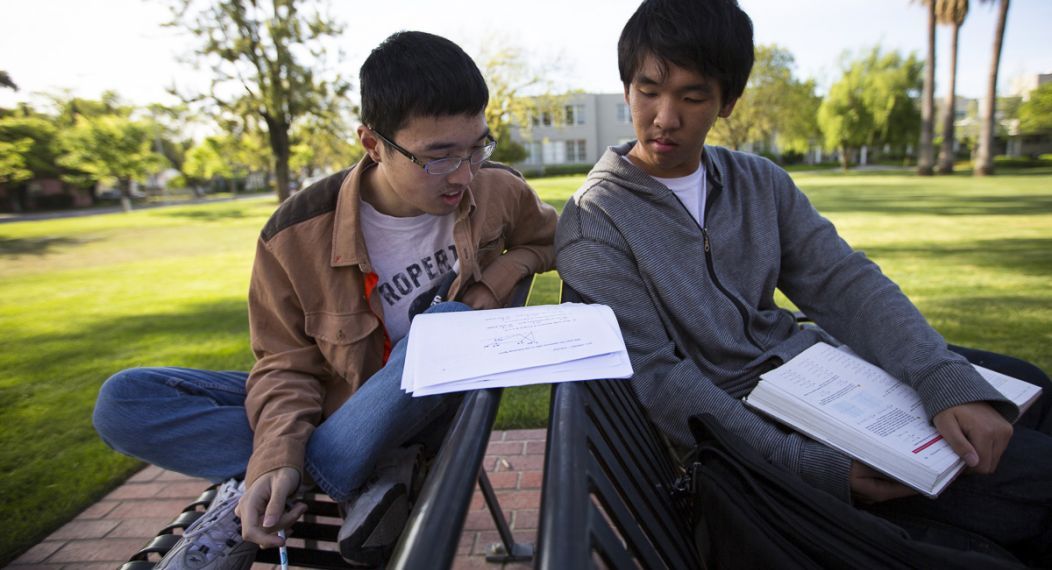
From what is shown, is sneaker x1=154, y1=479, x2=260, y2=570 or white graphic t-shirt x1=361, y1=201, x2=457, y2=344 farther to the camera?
white graphic t-shirt x1=361, y1=201, x2=457, y2=344

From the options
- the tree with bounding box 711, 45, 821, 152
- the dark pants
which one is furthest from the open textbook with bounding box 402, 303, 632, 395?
the tree with bounding box 711, 45, 821, 152

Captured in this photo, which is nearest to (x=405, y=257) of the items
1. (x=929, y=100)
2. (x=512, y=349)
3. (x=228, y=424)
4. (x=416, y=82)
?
(x=416, y=82)

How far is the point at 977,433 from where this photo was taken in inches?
49.0

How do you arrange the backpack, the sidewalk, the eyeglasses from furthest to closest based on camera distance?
the sidewalk, the eyeglasses, the backpack

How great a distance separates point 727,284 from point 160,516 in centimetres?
269

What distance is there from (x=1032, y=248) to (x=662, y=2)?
8994 millimetres

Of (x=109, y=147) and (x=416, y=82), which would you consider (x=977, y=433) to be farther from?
(x=109, y=147)

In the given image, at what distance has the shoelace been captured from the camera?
128 cm

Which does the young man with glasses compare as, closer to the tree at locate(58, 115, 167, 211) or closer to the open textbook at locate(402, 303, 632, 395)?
the open textbook at locate(402, 303, 632, 395)

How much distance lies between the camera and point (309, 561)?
1401 mm

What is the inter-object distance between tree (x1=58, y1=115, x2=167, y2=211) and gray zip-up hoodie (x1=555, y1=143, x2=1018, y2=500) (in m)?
36.3

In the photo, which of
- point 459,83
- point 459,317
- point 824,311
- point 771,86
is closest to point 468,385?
point 459,317

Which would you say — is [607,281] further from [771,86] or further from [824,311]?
[771,86]

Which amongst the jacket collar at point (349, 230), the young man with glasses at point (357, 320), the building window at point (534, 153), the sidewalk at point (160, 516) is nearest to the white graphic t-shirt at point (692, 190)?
the young man with glasses at point (357, 320)
